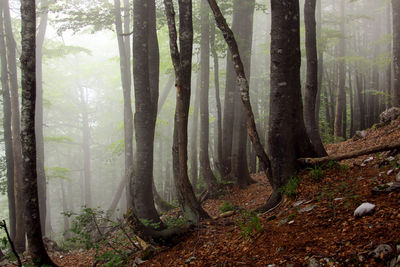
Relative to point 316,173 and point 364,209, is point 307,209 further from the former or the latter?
point 316,173

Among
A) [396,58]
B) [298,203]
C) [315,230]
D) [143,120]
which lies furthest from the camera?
[396,58]

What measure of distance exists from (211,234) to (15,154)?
29.4 ft

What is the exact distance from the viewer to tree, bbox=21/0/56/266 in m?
5.49

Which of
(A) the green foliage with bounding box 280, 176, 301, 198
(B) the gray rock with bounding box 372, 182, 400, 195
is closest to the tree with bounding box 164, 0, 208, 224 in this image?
(A) the green foliage with bounding box 280, 176, 301, 198

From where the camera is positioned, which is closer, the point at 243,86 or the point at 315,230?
the point at 315,230

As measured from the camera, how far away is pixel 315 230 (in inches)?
150

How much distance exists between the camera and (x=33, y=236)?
5473mm

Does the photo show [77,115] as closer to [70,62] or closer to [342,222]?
[70,62]

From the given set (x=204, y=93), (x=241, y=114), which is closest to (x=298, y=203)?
(x=241, y=114)

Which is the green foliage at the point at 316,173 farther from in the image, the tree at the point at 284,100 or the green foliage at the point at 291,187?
the tree at the point at 284,100

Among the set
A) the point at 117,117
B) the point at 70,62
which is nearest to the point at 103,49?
the point at 70,62

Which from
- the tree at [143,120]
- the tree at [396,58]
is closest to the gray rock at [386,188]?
the tree at [143,120]

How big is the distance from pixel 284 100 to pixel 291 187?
64.0 inches

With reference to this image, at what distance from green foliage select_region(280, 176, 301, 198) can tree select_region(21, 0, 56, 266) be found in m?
4.47
